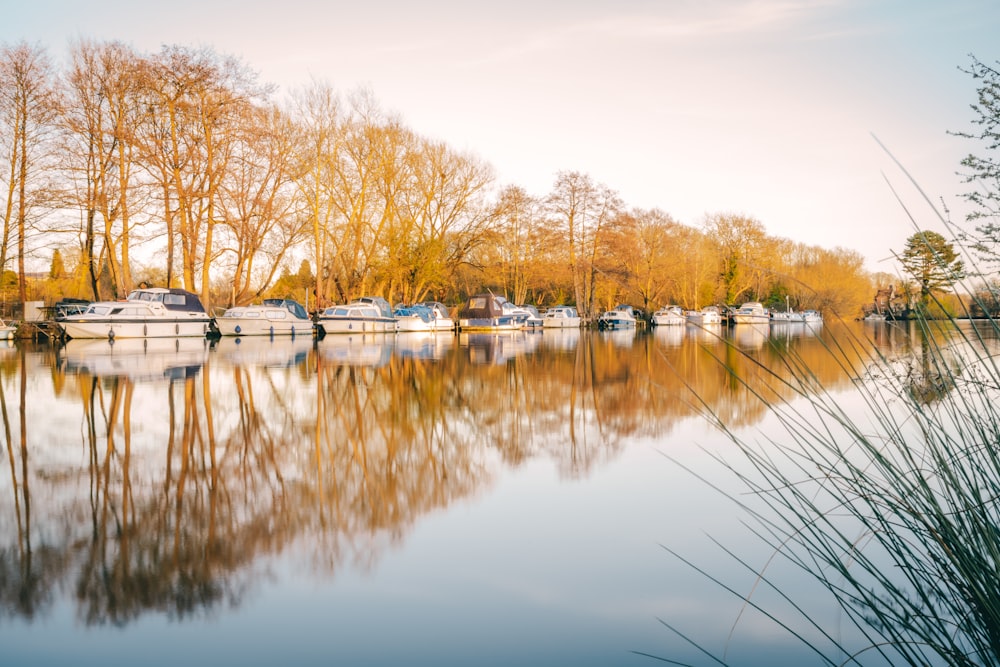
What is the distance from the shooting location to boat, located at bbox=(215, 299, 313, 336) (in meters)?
32.7

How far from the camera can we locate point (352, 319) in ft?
119

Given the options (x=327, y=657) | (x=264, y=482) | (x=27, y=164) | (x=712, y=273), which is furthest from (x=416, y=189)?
(x=327, y=657)

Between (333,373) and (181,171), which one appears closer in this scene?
(333,373)

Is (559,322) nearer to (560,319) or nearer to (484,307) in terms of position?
(560,319)

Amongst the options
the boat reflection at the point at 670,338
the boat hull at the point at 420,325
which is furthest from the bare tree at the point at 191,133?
the boat reflection at the point at 670,338

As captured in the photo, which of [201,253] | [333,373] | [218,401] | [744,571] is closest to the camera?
Result: [744,571]

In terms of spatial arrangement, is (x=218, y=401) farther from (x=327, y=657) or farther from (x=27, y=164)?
(x=27, y=164)

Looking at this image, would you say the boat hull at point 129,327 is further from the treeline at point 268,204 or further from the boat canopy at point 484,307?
the boat canopy at point 484,307

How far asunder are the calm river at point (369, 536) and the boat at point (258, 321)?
23.7 metres

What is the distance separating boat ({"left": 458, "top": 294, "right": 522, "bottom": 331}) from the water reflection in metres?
29.8

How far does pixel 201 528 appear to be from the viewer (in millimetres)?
4359

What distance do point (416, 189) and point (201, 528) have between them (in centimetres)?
4050

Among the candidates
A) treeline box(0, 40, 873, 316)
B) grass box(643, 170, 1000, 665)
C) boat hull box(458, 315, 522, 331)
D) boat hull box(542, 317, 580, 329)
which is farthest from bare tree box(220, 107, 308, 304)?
grass box(643, 170, 1000, 665)

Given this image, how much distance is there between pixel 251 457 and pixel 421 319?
34.9m
